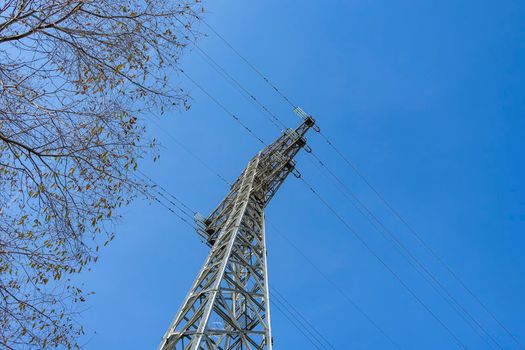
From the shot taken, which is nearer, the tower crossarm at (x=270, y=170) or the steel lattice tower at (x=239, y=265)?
the steel lattice tower at (x=239, y=265)

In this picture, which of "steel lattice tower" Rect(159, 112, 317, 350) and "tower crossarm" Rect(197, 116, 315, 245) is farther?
"tower crossarm" Rect(197, 116, 315, 245)

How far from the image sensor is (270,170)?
1642 centimetres

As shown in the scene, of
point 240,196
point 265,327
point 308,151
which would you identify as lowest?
point 265,327

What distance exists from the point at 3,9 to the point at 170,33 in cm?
230

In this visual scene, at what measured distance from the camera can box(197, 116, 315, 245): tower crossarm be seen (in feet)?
50.3

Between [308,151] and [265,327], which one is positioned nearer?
[265,327]

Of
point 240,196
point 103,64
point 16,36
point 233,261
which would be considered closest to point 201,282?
point 233,261

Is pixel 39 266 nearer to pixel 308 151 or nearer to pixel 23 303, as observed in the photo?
pixel 23 303

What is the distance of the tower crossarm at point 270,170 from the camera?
50.3ft

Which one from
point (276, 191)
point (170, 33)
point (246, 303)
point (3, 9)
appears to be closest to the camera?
point (3, 9)

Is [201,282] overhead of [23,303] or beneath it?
overhead

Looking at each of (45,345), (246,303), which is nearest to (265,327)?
(246,303)

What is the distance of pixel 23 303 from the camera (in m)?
6.08

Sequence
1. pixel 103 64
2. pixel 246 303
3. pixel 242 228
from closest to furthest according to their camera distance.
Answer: pixel 103 64 → pixel 246 303 → pixel 242 228
